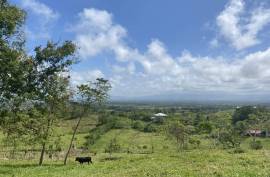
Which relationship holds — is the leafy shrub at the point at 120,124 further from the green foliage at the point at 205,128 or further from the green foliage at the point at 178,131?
the green foliage at the point at 178,131

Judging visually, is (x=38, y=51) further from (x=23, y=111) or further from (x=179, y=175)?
(x=179, y=175)

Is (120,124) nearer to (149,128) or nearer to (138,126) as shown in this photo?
(138,126)

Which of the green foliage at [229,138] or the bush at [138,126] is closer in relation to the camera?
the green foliage at [229,138]

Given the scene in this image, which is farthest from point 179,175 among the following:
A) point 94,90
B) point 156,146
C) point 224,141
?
point 156,146

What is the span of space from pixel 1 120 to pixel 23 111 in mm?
2103

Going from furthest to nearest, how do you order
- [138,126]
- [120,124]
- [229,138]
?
[138,126]
[120,124]
[229,138]

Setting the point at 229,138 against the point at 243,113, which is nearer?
the point at 229,138

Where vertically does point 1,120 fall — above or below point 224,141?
above

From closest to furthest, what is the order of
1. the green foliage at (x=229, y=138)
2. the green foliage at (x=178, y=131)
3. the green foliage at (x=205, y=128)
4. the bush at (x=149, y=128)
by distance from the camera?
the green foliage at (x=178, y=131)
the green foliage at (x=229, y=138)
the green foliage at (x=205, y=128)
the bush at (x=149, y=128)

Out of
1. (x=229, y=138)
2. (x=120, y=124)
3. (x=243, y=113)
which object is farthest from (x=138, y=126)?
(x=229, y=138)

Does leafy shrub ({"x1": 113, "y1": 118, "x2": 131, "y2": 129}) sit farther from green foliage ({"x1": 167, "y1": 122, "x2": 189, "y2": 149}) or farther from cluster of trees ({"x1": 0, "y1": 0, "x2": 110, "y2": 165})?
cluster of trees ({"x1": 0, "y1": 0, "x2": 110, "y2": 165})

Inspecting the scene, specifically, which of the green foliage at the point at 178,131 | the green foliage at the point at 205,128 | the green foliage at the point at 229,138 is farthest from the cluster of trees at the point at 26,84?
the green foliage at the point at 205,128

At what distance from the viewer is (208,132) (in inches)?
5266

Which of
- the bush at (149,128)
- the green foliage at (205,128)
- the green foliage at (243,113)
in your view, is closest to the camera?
the green foliage at (205,128)
